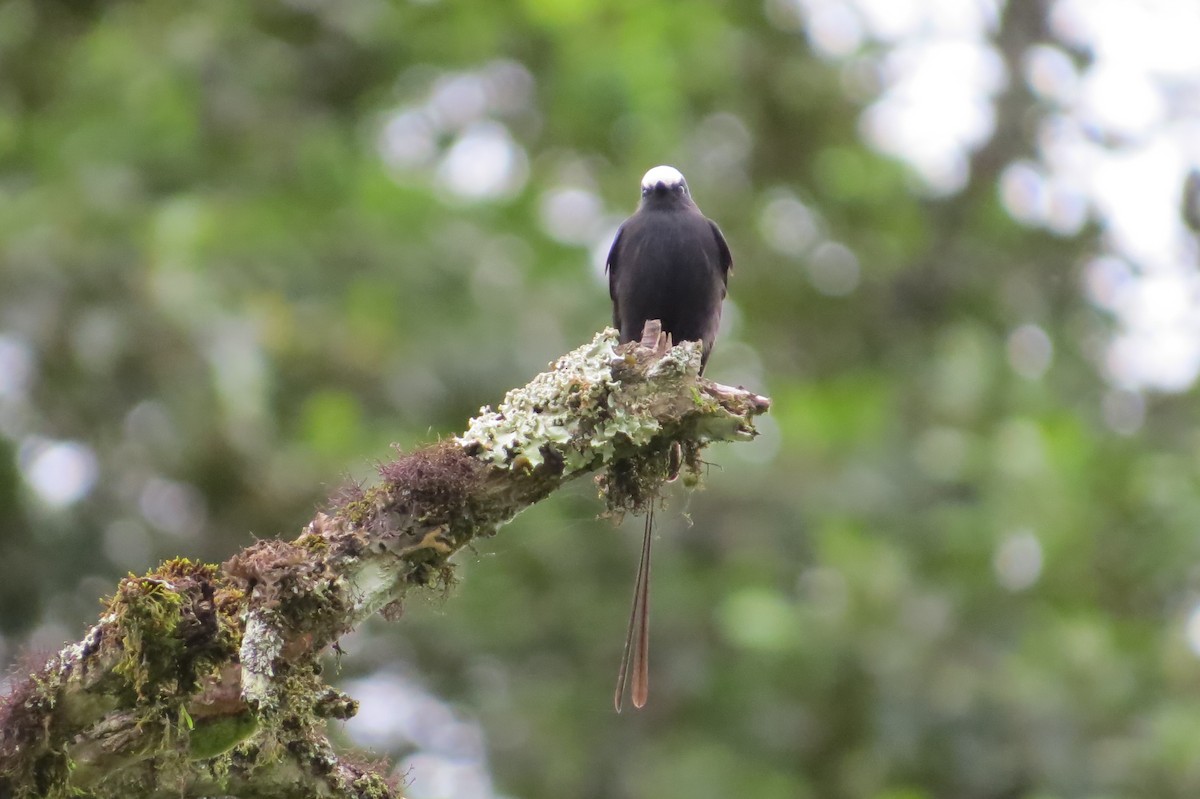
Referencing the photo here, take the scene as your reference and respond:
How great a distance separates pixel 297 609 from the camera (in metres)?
2.68

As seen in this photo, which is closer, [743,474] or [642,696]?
[642,696]

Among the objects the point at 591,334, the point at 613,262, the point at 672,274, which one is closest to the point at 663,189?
the point at 613,262

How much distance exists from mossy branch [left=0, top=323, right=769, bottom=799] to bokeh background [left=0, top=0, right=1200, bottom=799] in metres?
2.46

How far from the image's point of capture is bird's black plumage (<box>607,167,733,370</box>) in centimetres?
459

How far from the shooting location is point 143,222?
263 inches

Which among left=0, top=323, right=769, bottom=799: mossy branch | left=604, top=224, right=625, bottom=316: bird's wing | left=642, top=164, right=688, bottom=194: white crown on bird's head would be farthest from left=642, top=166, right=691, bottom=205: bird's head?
left=0, top=323, right=769, bottom=799: mossy branch

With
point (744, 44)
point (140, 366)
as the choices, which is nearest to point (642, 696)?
point (140, 366)

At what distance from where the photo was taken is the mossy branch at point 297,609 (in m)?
2.50

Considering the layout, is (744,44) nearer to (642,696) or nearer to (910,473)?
(910,473)

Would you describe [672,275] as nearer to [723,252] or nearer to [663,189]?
[723,252]

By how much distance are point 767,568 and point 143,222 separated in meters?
3.69

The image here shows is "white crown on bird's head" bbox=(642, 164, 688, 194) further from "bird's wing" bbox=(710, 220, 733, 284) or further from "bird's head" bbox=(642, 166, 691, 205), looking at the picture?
"bird's wing" bbox=(710, 220, 733, 284)

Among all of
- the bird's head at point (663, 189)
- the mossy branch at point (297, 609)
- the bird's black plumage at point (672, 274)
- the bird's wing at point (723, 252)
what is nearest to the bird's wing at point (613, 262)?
the bird's black plumage at point (672, 274)

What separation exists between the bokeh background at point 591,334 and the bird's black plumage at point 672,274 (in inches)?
41.0
